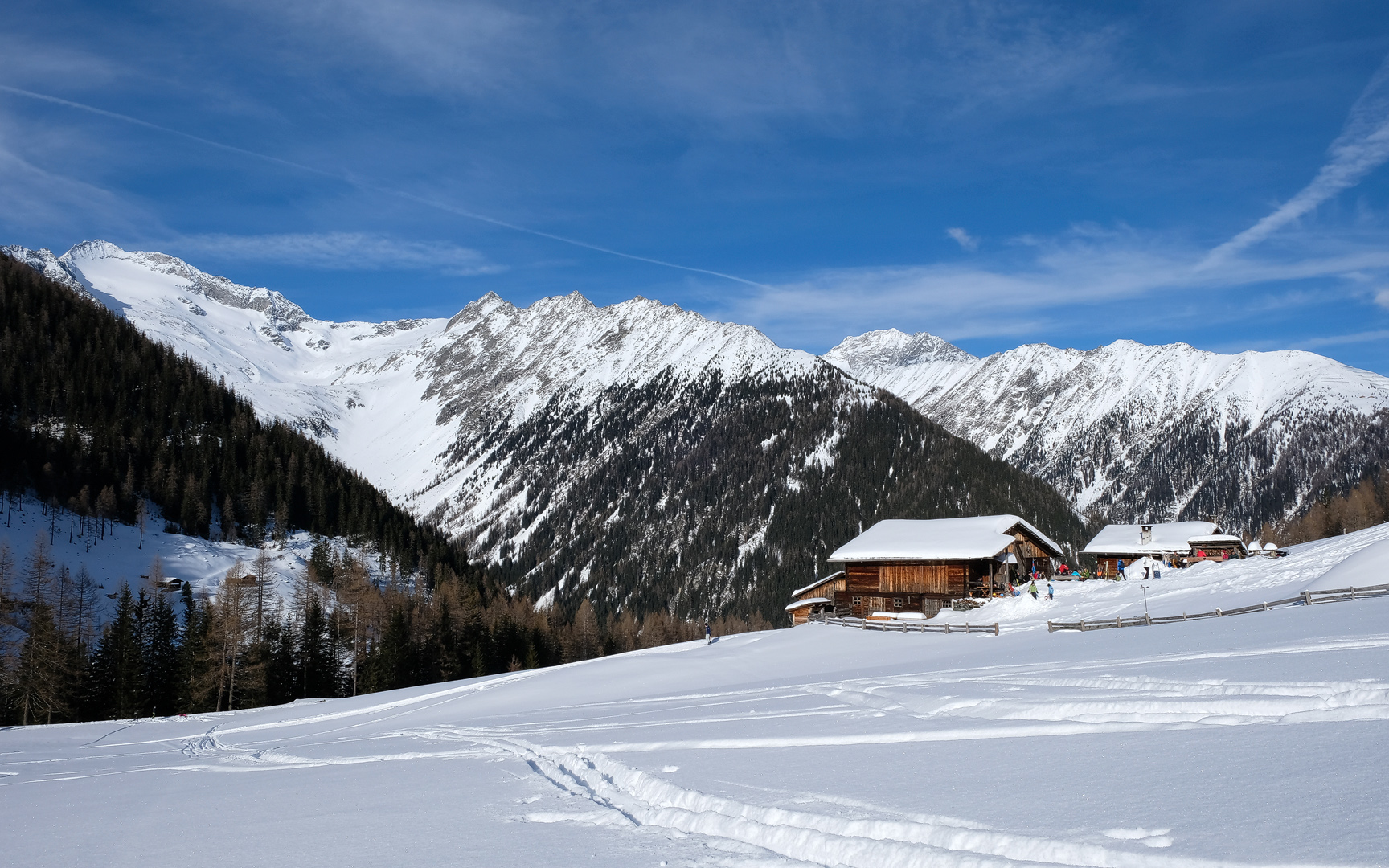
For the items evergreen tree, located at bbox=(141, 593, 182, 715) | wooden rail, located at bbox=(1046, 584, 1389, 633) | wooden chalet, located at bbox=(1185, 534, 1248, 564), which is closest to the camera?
wooden rail, located at bbox=(1046, 584, 1389, 633)

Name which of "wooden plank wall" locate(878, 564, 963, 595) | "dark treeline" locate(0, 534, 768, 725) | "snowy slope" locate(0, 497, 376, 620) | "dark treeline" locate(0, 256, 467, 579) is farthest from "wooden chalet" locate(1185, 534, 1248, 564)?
"dark treeline" locate(0, 256, 467, 579)

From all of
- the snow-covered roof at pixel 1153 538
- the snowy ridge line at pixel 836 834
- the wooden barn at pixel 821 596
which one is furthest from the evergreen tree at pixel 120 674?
the snow-covered roof at pixel 1153 538

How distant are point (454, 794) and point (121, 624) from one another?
55867mm

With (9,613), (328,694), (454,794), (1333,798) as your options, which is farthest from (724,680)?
(9,613)

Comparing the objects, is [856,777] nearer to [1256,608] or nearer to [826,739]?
[826,739]

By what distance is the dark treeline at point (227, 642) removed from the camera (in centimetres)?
5162

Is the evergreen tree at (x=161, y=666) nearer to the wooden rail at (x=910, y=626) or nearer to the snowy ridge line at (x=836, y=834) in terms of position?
the wooden rail at (x=910, y=626)

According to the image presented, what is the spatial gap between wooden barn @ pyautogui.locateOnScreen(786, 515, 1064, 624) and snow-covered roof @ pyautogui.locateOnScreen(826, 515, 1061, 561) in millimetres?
58

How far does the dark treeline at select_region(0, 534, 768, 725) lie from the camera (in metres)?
51.6

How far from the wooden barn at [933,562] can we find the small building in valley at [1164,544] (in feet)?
27.5

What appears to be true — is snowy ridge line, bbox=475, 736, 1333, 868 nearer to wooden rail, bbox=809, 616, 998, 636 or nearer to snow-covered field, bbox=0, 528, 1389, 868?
snow-covered field, bbox=0, 528, 1389, 868

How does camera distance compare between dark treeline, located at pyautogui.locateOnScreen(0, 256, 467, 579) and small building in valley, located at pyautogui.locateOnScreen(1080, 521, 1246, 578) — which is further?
dark treeline, located at pyautogui.locateOnScreen(0, 256, 467, 579)

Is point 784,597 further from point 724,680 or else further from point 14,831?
point 14,831

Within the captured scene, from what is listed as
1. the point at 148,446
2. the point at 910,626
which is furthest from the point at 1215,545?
the point at 148,446
